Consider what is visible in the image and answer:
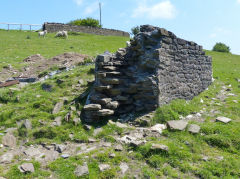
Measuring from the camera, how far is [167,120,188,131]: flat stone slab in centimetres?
617

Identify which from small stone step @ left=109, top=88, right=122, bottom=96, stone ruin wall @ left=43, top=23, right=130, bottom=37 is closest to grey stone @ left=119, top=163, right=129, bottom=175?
small stone step @ left=109, top=88, right=122, bottom=96

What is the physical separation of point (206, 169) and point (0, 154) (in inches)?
209

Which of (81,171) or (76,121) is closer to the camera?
(81,171)

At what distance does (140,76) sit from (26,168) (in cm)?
484

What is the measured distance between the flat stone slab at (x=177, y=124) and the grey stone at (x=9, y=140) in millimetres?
4838

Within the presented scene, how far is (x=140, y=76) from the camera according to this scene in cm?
762

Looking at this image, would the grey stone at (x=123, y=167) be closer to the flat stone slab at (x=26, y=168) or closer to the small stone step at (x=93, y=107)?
the flat stone slab at (x=26, y=168)

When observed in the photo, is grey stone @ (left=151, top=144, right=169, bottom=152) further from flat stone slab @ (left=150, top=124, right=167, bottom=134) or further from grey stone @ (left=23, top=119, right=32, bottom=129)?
grey stone @ (left=23, top=119, right=32, bottom=129)

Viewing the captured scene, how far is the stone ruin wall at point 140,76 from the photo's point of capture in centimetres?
719

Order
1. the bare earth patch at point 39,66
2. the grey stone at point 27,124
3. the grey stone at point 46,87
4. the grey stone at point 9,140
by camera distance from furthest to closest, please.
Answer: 1. the bare earth patch at point 39,66
2. the grey stone at point 46,87
3. the grey stone at point 27,124
4. the grey stone at point 9,140

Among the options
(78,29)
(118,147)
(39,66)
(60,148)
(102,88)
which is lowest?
(60,148)

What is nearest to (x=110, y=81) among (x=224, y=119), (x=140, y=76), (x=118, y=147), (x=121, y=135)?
(x=140, y=76)

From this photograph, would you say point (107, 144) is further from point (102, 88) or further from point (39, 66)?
point (39, 66)

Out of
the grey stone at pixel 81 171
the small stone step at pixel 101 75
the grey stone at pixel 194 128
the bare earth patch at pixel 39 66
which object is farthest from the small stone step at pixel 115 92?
the bare earth patch at pixel 39 66
